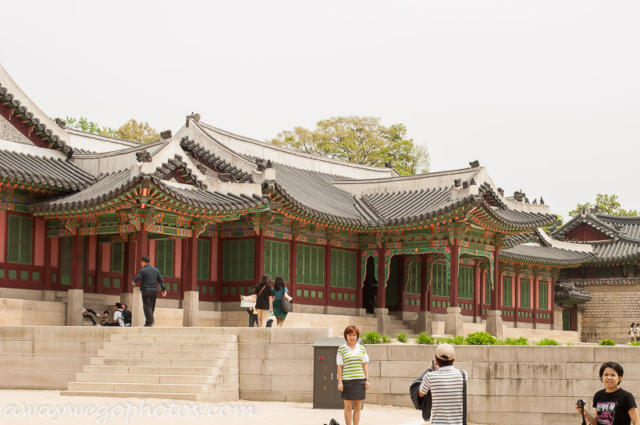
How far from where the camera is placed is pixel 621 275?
5088 cm

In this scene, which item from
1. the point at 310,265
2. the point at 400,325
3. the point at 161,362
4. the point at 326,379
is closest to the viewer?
the point at 326,379

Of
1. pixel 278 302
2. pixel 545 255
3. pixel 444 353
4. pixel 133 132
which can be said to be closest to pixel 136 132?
pixel 133 132

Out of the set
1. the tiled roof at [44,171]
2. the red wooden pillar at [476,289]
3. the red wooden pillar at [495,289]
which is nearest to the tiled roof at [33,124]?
the tiled roof at [44,171]

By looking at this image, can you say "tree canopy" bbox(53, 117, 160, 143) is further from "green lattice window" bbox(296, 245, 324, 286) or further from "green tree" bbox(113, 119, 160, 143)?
"green lattice window" bbox(296, 245, 324, 286)

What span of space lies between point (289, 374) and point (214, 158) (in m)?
13.1

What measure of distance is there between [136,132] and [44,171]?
33435 millimetres

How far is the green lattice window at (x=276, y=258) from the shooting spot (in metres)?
28.7

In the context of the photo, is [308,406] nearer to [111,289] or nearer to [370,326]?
[111,289]

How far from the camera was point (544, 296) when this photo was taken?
4444 cm

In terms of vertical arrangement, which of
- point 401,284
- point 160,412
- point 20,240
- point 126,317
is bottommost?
point 160,412

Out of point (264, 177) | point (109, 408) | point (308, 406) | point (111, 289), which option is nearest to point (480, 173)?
point (264, 177)

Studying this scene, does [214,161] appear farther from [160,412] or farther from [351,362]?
[351,362]

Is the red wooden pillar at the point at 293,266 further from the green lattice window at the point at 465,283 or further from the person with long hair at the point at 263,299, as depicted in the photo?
the green lattice window at the point at 465,283

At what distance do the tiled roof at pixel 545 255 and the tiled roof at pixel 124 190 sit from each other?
16578 mm
